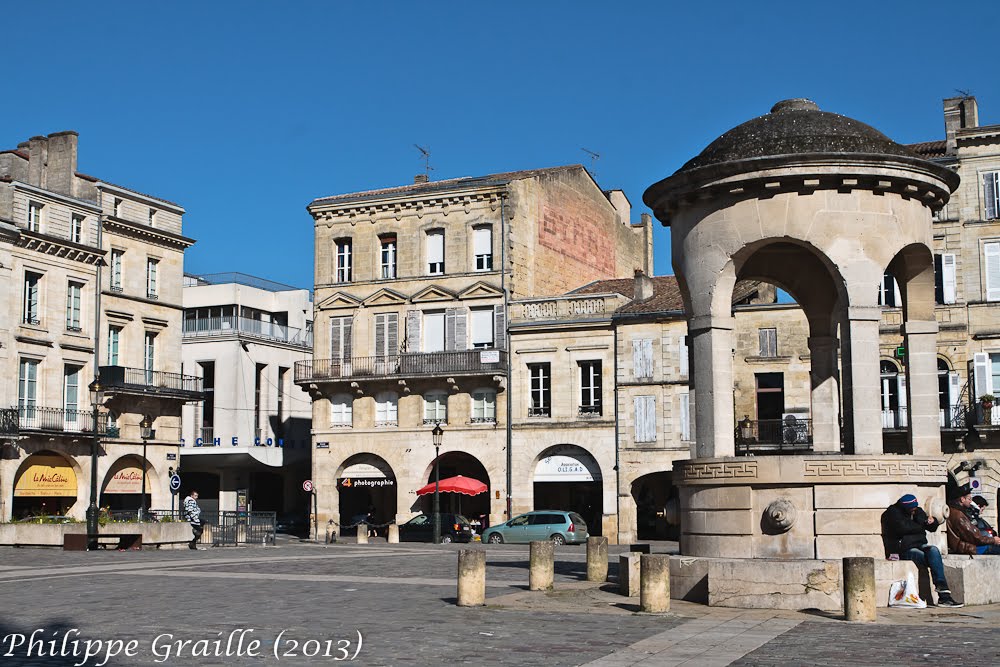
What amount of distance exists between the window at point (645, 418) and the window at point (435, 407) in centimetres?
822

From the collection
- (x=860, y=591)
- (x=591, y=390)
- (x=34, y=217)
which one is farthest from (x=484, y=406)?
(x=860, y=591)

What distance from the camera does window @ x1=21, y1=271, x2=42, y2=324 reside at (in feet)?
150

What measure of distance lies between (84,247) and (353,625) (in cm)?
3688

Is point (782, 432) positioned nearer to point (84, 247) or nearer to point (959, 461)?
point (959, 461)

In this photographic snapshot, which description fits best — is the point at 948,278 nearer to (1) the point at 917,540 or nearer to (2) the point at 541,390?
(2) the point at 541,390

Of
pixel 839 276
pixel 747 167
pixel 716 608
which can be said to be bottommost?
pixel 716 608

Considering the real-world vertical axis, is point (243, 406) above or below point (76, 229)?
below

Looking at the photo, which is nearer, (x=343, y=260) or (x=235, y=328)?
(x=343, y=260)

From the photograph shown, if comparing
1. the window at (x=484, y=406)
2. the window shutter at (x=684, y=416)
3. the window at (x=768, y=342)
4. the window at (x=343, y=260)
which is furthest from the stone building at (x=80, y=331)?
the window at (x=768, y=342)

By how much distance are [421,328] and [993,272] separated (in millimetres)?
22113

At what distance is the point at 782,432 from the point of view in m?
44.0

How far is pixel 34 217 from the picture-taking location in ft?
152

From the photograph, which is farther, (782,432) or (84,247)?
(84,247)

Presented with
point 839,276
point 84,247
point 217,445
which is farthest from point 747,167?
point 217,445
